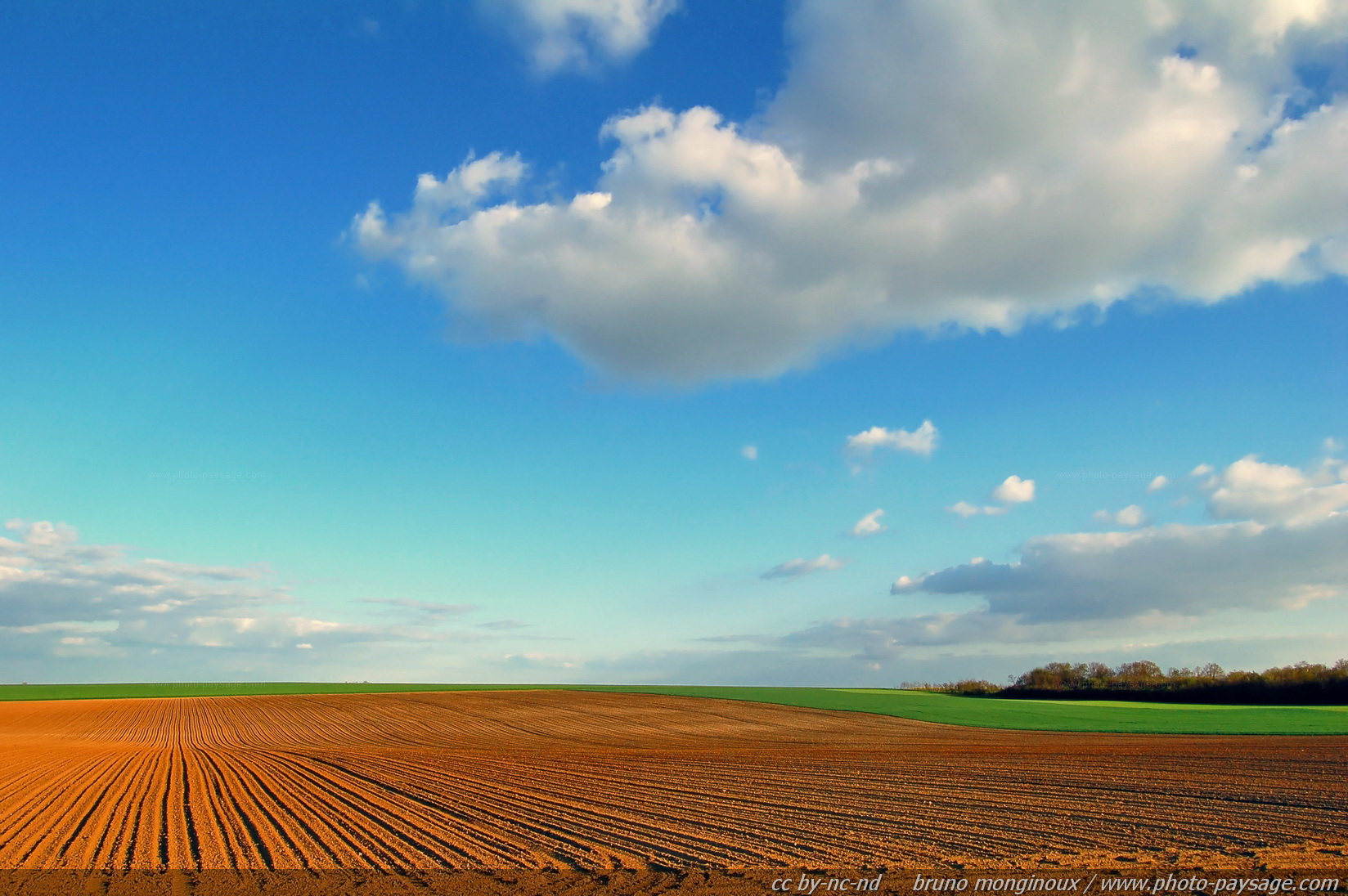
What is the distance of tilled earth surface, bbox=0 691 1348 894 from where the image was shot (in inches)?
428

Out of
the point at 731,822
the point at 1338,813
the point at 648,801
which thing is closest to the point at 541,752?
the point at 648,801

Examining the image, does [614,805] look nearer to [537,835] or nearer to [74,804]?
[537,835]

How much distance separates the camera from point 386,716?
50.2 metres

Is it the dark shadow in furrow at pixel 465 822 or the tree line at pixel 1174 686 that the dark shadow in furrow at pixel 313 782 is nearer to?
the dark shadow in furrow at pixel 465 822

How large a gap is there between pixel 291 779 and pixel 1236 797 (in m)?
22.1

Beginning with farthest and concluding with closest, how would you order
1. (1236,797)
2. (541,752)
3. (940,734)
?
(940,734) < (541,752) < (1236,797)

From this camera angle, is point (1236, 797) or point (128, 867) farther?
point (1236, 797)

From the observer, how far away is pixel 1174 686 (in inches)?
3110

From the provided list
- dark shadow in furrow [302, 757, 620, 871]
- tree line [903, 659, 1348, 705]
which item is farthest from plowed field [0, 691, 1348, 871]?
tree line [903, 659, 1348, 705]

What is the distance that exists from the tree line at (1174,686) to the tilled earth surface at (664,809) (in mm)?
46558

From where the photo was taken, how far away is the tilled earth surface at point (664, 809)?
10.9m

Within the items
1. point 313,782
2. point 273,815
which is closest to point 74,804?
point 313,782

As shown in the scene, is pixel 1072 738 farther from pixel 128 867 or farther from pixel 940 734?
pixel 128 867

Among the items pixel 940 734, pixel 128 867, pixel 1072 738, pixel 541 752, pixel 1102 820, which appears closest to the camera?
pixel 128 867
